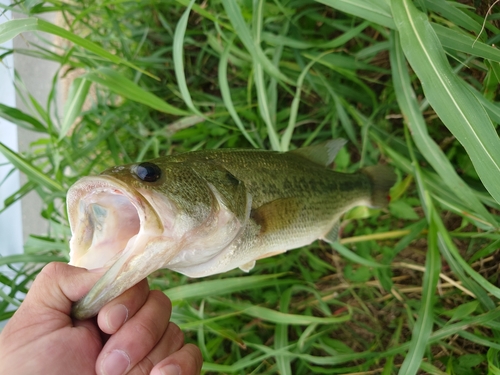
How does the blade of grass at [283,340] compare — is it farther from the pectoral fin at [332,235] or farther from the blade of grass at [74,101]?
the blade of grass at [74,101]

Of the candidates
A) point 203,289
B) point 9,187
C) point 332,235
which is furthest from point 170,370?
point 9,187

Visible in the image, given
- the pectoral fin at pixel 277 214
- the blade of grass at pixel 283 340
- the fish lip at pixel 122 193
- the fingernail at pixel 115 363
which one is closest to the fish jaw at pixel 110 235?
the fish lip at pixel 122 193

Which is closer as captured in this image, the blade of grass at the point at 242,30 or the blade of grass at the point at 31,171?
the blade of grass at the point at 242,30

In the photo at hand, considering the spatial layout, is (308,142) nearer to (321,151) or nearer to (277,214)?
(321,151)

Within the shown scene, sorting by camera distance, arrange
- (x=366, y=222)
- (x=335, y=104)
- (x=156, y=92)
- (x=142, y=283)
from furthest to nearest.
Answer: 1. (x=156, y=92)
2. (x=366, y=222)
3. (x=335, y=104)
4. (x=142, y=283)

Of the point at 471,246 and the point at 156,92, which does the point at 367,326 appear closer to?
the point at 471,246

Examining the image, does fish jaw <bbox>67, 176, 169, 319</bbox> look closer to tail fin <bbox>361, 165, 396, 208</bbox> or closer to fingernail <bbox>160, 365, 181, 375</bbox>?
fingernail <bbox>160, 365, 181, 375</bbox>

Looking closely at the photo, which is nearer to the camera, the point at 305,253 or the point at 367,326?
the point at 367,326

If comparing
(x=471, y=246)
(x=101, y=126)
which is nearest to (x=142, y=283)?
(x=101, y=126)
